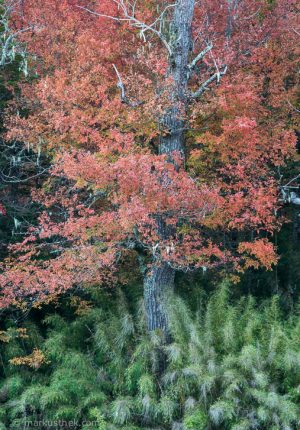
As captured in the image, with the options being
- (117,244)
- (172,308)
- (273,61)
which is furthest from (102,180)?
(273,61)

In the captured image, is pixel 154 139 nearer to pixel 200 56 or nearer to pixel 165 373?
pixel 200 56

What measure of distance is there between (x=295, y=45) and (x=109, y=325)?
9571 millimetres

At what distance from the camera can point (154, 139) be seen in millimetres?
15625

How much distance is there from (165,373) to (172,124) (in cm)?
607

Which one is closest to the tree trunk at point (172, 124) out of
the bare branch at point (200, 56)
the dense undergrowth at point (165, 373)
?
the bare branch at point (200, 56)

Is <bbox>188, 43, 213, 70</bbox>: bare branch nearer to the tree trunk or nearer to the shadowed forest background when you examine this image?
the shadowed forest background

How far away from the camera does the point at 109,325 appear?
565 inches

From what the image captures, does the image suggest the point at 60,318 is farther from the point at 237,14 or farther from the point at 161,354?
the point at 237,14

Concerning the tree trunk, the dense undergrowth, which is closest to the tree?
the tree trunk

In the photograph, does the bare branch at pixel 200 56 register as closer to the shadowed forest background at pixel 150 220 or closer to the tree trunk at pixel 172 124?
the shadowed forest background at pixel 150 220

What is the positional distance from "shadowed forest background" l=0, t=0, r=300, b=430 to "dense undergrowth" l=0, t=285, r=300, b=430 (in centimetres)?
4

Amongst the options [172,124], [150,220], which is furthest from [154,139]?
[150,220]

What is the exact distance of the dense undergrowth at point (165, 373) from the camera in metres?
10.8

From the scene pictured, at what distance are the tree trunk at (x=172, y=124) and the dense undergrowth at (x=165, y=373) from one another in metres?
0.52
